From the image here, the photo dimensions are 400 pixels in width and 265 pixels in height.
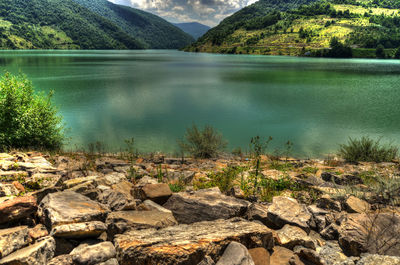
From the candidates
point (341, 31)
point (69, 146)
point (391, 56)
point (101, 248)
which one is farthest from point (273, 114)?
point (341, 31)

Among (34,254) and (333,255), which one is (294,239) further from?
(34,254)

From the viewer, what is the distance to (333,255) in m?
4.34

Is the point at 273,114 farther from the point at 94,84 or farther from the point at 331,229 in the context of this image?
the point at 94,84

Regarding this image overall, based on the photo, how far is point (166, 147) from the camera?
55.5 feet

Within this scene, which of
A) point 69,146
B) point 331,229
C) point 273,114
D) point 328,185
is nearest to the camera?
point 331,229

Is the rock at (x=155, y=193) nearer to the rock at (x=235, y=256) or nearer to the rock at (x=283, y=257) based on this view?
the rock at (x=235, y=256)

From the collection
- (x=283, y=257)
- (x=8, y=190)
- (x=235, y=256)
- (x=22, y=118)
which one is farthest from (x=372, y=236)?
(x=22, y=118)

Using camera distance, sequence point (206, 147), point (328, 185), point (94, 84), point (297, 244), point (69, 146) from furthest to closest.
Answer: point (94, 84) < point (69, 146) < point (206, 147) < point (328, 185) < point (297, 244)

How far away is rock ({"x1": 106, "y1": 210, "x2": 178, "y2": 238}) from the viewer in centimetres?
440

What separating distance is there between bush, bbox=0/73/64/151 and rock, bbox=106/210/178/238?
32.3ft

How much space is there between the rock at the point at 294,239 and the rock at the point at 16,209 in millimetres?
4635

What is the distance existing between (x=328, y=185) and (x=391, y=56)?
17864 centimetres

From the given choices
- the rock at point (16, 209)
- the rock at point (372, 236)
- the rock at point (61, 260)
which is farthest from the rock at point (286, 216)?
the rock at point (16, 209)

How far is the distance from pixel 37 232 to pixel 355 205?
21.6 ft
